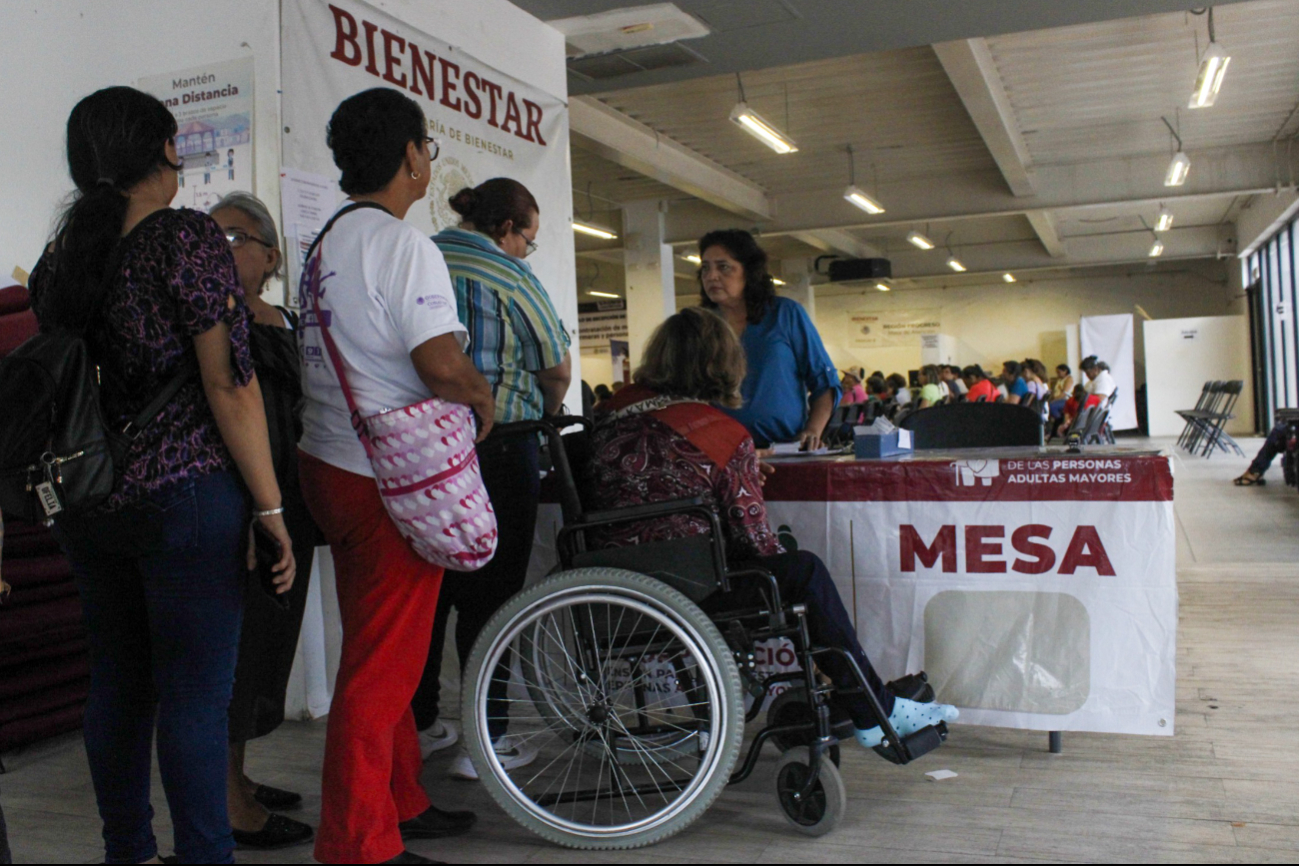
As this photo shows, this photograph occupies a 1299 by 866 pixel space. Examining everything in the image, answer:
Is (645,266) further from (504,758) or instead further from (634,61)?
(504,758)

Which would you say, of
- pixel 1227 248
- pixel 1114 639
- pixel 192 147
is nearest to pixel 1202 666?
pixel 1114 639

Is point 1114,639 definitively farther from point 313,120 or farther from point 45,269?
point 313,120

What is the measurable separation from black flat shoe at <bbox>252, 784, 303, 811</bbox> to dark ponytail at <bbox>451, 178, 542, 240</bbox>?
1.32 meters

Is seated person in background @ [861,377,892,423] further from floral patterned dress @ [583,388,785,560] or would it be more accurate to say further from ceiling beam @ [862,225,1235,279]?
floral patterned dress @ [583,388,785,560]

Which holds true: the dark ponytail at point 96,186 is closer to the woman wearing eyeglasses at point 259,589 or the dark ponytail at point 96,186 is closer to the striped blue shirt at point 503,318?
the woman wearing eyeglasses at point 259,589

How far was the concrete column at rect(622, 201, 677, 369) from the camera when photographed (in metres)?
12.4

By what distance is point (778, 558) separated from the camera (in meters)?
2.10

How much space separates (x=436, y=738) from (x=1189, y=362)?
56.1 ft

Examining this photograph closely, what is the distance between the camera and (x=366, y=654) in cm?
178

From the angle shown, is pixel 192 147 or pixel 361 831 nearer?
pixel 361 831

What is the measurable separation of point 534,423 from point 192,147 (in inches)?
66.9

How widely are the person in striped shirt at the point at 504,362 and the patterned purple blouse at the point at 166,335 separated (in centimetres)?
70

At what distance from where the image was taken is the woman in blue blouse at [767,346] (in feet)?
9.86

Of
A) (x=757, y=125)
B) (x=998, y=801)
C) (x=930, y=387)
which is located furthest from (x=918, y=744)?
(x=930, y=387)
